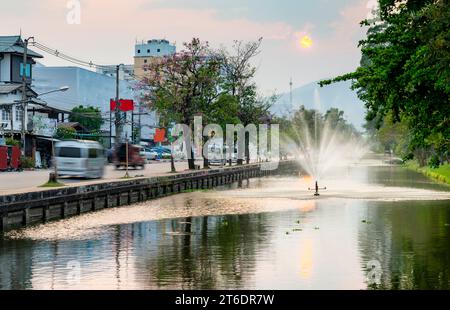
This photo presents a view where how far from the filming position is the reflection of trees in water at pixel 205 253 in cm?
2234

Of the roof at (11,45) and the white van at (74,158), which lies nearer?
the white van at (74,158)

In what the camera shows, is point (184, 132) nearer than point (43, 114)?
Yes

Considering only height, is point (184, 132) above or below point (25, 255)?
above

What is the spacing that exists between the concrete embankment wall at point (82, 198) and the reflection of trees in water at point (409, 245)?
1668 cm

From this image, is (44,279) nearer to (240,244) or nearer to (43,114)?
(240,244)

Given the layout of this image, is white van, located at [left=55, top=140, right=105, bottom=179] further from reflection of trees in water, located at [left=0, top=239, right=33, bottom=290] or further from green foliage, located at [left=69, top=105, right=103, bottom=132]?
green foliage, located at [left=69, top=105, right=103, bottom=132]

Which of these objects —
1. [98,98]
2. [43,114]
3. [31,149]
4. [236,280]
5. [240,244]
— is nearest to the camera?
[236,280]

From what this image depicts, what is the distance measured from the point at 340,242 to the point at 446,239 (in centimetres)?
484

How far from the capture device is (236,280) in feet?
73.2

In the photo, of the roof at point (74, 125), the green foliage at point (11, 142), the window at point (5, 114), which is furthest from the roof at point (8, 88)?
the roof at point (74, 125)

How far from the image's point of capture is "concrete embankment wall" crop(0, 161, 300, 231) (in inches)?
1439

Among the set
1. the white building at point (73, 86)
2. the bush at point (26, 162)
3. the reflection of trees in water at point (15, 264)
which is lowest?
the reflection of trees in water at point (15, 264)

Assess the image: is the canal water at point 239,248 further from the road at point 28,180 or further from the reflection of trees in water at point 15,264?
the road at point 28,180
